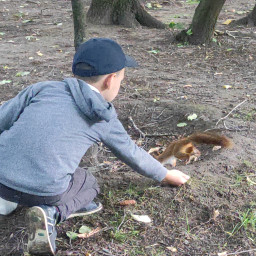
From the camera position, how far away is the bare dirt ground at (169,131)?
7.20 feet

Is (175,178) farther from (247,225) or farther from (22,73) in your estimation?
(22,73)

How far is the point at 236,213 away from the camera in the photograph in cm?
236

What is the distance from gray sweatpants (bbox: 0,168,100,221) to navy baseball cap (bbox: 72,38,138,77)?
0.63m

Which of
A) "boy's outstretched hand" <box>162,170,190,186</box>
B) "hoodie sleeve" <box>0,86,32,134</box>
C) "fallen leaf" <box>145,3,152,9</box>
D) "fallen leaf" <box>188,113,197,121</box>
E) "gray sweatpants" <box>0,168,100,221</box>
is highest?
"hoodie sleeve" <box>0,86,32,134</box>

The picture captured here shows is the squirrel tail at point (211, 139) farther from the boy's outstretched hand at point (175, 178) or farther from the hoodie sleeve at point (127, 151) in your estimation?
the hoodie sleeve at point (127, 151)

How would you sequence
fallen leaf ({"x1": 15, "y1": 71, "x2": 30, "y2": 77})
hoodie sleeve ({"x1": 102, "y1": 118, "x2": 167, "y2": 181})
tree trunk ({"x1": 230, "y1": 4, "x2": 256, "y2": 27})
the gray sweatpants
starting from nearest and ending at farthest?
the gray sweatpants, hoodie sleeve ({"x1": 102, "y1": 118, "x2": 167, "y2": 181}), fallen leaf ({"x1": 15, "y1": 71, "x2": 30, "y2": 77}), tree trunk ({"x1": 230, "y1": 4, "x2": 256, "y2": 27})

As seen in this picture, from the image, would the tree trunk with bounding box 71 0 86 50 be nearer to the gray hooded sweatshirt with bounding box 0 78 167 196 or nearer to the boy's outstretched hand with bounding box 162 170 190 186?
the gray hooded sweatshirt with bounding box 0 78 167 196

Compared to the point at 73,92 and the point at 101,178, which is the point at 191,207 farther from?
the point at 73,92

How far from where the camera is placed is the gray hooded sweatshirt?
1.92 m

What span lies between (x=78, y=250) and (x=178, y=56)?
14.2 feet

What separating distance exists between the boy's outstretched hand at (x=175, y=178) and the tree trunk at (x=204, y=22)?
4.26 meters

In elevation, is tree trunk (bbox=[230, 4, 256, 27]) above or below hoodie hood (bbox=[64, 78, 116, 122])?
below

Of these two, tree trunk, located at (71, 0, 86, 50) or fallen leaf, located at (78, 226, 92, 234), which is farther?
tree trunk, located at (71, 0, 86, 50)

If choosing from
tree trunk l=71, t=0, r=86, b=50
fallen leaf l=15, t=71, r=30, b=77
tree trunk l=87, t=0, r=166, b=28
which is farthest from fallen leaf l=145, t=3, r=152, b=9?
tree trunk l=71, t=0, r=86, b=50
